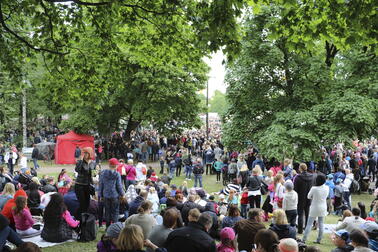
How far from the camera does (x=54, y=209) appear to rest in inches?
314

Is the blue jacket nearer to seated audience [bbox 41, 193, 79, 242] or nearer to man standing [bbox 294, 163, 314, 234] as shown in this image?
seated audience [bbox 41, 193, 79, 242]

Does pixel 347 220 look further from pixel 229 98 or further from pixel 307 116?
pixel 229 98

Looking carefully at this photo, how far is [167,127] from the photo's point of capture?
2941 cm

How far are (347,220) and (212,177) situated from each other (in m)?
14.3

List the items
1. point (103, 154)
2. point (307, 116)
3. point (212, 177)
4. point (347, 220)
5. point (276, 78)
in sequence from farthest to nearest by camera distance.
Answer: point (103, 154), point (212, 177), point (276, 78), point (307, 116), point (347, 220)

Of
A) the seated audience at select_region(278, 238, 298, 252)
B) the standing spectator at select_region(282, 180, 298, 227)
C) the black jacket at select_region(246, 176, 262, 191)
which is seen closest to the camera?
the seated audience at select_region(278, 238, 298, 252)

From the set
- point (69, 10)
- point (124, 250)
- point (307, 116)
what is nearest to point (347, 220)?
point (124, 250)

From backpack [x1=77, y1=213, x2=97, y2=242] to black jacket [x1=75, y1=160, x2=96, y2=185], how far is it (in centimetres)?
77

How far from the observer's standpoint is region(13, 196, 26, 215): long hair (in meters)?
7.93

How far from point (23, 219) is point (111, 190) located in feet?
6.72

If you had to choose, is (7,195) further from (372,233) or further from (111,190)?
(372,233)

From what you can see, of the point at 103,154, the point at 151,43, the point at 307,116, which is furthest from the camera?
the point at 103,154

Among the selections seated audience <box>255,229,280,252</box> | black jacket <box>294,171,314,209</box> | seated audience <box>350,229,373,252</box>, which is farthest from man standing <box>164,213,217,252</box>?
black jacket <box>294,171,314,209</box>

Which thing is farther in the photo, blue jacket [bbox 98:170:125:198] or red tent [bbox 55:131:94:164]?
red tent [bbox 55:131:94:164]
